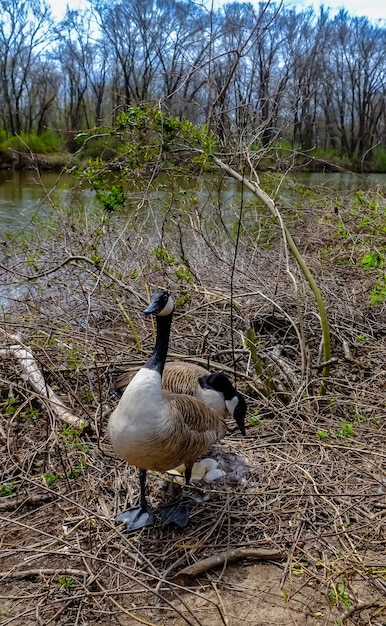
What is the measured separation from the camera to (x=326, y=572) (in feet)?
8.41

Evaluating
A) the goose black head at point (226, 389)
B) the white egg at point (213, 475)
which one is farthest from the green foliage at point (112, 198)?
the white egg at point (213, 475)

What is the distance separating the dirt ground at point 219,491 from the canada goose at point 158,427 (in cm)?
16

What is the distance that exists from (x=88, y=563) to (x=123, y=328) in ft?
10.2

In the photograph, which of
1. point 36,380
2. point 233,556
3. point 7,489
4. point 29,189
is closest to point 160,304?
point 233,556

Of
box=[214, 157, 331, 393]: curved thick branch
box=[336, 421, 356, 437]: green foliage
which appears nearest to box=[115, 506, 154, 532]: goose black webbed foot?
box=[336, 421, 356, 437]: green foliage

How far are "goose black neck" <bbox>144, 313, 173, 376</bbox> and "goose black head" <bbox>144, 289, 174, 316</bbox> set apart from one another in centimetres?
6

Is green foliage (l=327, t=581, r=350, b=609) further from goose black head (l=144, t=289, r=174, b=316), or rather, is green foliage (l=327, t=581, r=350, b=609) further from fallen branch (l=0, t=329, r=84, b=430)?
fallen branch (l=0, t=329, r=84, b=430)

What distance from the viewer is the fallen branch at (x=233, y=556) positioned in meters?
2.59

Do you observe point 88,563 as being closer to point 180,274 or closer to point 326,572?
point 326,572

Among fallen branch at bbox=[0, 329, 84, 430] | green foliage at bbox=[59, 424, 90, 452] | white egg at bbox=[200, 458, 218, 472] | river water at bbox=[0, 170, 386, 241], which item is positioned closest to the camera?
green foliage at bbox=[59, 424, 90, 452]

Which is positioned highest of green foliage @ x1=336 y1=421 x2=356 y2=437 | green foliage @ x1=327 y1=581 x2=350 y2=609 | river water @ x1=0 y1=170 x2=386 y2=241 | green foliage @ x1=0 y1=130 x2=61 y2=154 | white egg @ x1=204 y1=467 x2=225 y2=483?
green foliage @ x1=0 y1=130 x2=61 y2=154

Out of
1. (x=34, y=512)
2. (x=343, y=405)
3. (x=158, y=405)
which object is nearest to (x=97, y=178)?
(x=158, y=405)

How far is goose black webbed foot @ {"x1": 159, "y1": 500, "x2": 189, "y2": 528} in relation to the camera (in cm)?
289

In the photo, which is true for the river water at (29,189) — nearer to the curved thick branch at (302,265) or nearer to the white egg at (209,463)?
the curved thick branch at (302,265)
